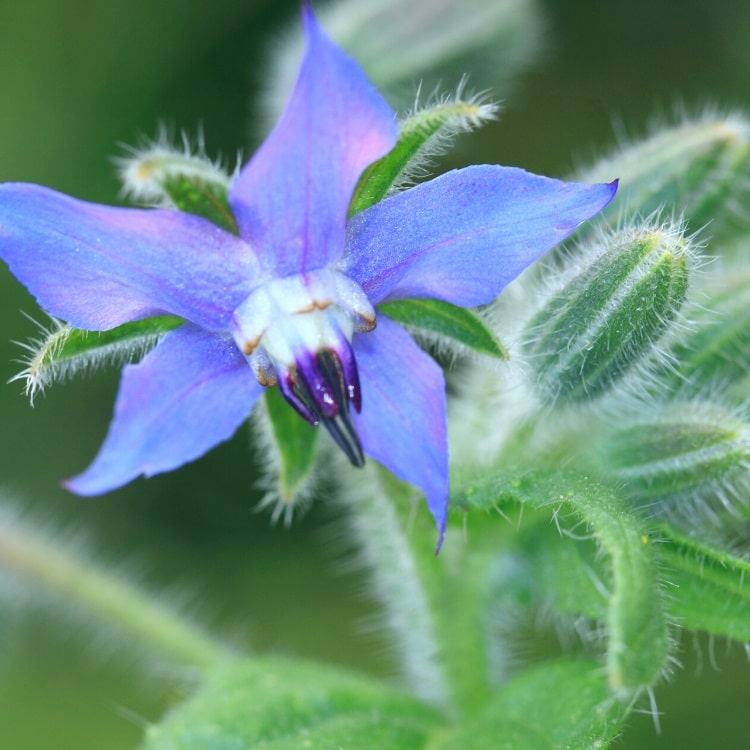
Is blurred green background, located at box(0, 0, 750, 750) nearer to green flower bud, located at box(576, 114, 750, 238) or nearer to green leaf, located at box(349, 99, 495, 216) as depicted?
green flower bud, located at box(576, 114, 750, 238)

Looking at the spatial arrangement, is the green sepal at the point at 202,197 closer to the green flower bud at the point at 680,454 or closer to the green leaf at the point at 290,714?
the green flower bud at the point at 680,454

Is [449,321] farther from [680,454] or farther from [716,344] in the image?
[716,344]

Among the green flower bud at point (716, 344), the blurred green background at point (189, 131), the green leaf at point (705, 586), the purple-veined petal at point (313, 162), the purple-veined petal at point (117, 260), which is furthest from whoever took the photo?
the blurred green background at point (189, 131)

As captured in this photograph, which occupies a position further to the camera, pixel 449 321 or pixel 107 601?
pixel 107 601

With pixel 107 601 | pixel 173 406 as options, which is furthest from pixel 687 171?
pixel 107 601

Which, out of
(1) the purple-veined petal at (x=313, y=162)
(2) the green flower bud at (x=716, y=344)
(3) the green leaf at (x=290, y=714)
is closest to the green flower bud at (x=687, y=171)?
(2) the green flower bud at (x=716, y=344)

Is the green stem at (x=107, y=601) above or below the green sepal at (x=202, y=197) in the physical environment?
below
